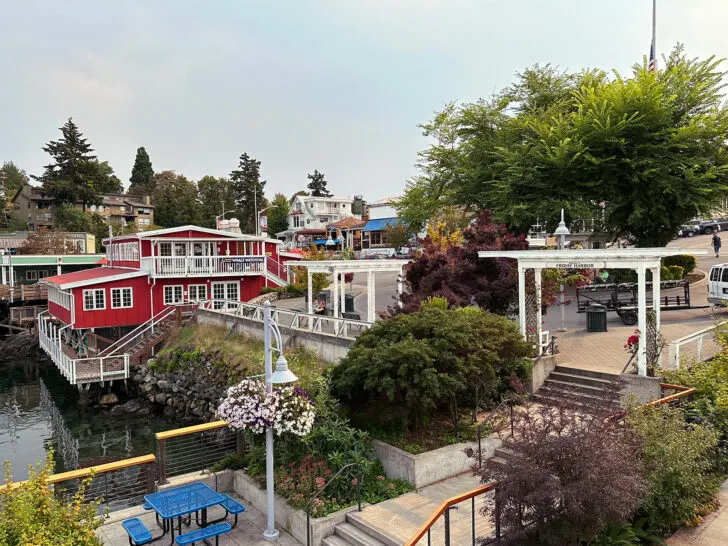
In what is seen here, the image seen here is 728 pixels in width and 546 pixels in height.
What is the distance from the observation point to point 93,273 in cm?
3562

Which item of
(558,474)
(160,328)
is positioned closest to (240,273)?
(160,328)

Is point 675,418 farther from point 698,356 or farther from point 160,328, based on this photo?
point 160,328

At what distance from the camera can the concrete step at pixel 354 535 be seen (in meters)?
8.90

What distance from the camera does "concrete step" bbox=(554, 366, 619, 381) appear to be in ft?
43.6

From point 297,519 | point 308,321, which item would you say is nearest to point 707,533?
point 297,519

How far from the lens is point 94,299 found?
30234 millimetres

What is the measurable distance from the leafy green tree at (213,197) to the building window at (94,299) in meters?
49.6

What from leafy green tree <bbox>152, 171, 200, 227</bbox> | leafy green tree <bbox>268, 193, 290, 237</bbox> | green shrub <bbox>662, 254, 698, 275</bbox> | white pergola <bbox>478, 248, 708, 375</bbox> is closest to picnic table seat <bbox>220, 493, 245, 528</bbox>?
white pergola <bbox>478, 248, 708, 375</bbox>

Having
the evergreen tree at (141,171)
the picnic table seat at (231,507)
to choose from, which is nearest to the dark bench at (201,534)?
the picnic table seat at (231,507)

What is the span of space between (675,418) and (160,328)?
2685 cm

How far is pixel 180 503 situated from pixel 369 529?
10.7ft

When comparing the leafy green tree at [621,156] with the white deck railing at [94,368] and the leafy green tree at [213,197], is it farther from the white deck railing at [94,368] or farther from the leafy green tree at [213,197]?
the leafy green tree at [213,197]

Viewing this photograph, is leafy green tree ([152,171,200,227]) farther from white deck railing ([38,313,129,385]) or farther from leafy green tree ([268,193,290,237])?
white deck railing ([38,313,129,385])

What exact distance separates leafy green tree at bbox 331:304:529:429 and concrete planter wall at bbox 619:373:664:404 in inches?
88.9
